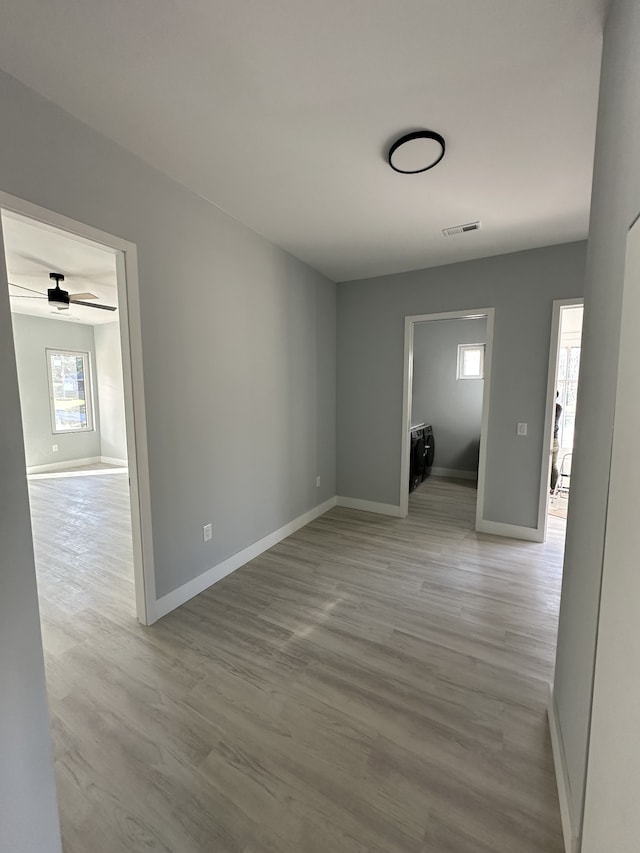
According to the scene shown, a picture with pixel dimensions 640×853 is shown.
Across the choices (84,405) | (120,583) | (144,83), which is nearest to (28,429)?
(84,405)

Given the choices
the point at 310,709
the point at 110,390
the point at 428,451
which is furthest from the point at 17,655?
the point at 110,390

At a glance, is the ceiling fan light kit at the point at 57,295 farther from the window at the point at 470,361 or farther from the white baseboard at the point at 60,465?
the window at the point at 470,361

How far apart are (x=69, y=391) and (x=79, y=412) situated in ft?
1.41

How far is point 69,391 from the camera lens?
663cm

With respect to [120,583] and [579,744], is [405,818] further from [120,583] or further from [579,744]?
[120,583]

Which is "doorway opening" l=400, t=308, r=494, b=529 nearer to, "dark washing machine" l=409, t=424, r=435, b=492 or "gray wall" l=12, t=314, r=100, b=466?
"dark washing machine" l=409, t=424, r=435, b=492

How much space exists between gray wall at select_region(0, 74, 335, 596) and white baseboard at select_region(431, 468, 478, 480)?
3.21m

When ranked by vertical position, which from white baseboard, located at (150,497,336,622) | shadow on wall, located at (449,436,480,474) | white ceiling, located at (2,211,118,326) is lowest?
white baseboard, located at (150,497,336,622)

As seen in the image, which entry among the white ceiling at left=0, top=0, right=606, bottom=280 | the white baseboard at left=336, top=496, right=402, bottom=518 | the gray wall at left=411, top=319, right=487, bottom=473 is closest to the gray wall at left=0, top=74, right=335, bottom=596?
the white ceiling at left=0, top=0, right=606, bottom=280

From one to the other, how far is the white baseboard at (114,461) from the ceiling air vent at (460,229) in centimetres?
643

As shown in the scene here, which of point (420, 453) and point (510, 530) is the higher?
point (420, 453)

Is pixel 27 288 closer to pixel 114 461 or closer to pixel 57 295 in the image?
pixel 57 295

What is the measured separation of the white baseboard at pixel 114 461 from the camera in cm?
673

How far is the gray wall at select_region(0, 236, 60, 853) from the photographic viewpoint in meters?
0.84
